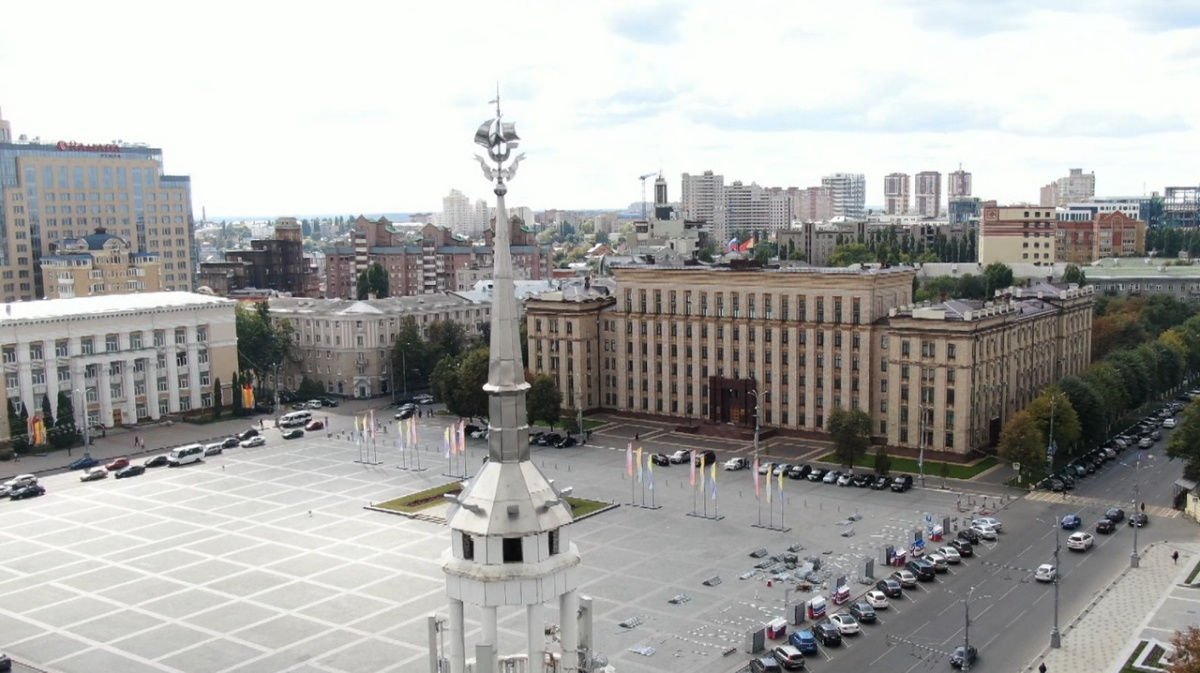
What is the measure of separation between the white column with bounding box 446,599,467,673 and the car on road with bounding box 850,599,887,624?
144 feet

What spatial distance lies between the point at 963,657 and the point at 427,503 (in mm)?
42232

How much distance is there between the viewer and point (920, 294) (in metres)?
155

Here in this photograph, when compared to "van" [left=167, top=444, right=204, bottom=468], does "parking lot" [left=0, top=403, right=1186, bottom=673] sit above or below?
below

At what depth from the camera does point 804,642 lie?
51.2m

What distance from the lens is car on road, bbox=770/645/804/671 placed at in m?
49.5

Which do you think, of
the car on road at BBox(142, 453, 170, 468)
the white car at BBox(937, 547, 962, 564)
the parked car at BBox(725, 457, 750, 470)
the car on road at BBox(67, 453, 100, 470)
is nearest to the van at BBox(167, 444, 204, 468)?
the car on road at BBox(142, 453, 170, 468)

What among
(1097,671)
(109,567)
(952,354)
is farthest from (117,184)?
(1097,671)

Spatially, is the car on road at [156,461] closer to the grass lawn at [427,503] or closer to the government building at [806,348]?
the grass lawn at [427,503]

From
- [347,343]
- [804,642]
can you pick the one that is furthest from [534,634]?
[347,343]

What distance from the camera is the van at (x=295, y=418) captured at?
11238 cm

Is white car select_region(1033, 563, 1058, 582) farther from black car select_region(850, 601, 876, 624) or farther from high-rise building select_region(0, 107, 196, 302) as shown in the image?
high-rise building select_region(0, 107, 196, 302)

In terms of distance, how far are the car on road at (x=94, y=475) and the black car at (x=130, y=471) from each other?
40.4 inches

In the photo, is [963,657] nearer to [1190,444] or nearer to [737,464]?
[1190,444]

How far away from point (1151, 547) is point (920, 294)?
91.4 m
